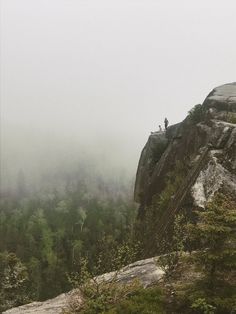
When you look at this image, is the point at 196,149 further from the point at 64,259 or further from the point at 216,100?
the point at 64,259

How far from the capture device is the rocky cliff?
2948 cm

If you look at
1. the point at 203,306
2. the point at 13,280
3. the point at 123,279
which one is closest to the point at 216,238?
the point at 203,306

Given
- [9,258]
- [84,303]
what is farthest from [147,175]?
[84,303]

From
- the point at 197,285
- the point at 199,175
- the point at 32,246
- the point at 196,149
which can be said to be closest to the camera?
the point at 197,285

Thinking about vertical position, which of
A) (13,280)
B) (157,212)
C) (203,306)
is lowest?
(13,280)

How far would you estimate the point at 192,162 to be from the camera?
116 ft

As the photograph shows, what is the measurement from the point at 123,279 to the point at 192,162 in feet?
45.7

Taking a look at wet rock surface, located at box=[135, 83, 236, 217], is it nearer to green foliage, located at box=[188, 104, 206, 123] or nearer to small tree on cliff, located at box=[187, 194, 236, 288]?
green foliage, located at box=[188, 104, 206, 123]

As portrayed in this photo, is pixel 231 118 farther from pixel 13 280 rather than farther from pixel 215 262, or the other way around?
pixel 13 280

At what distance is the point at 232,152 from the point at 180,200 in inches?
179

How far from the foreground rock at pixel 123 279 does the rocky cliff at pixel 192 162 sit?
5666mm

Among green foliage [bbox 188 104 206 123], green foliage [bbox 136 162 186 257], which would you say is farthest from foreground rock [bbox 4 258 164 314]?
green foliage [bbox 188 104 206 123]

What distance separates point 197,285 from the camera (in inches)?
762

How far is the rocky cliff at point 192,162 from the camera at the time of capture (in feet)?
96.7
